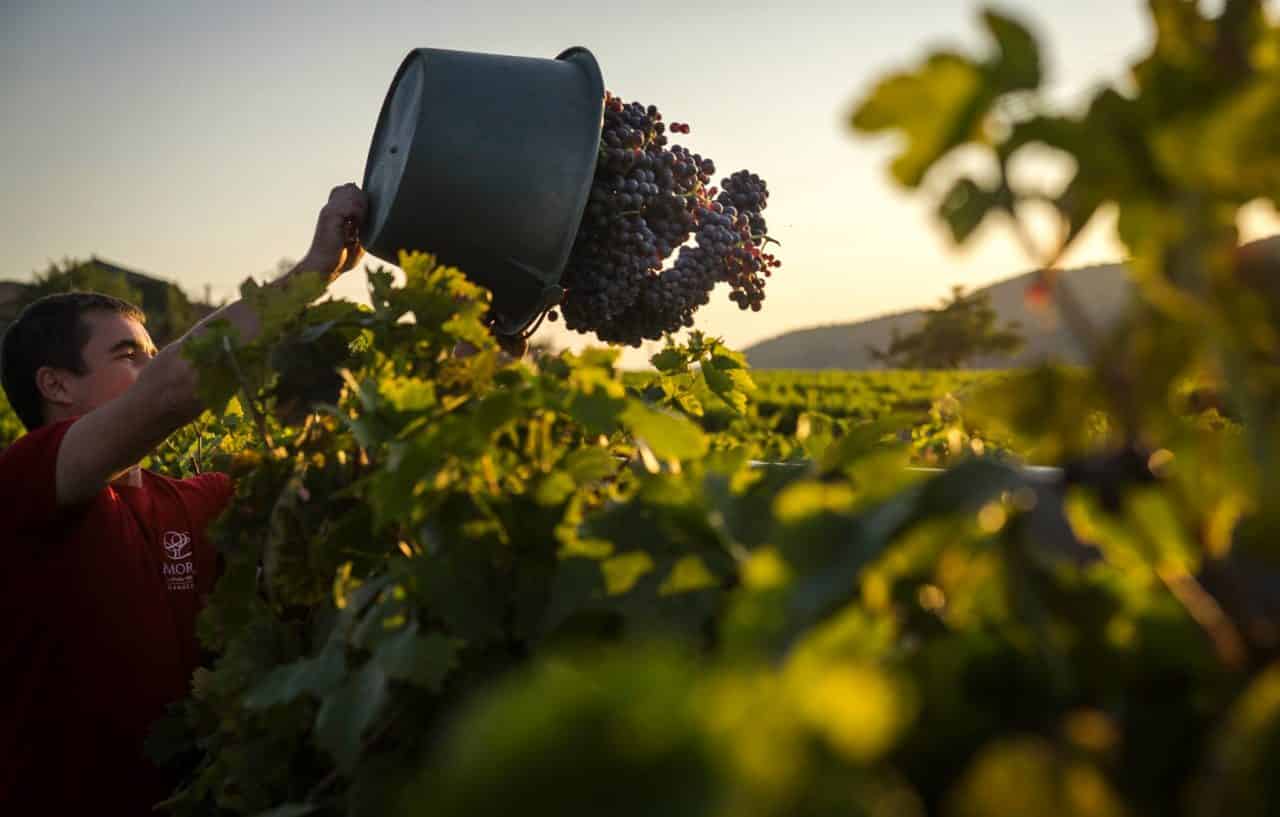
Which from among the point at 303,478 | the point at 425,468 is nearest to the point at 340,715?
the point at 425,468

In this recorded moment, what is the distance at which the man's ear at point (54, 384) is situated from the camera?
3.38 metres

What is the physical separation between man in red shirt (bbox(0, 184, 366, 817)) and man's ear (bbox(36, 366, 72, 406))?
66cm

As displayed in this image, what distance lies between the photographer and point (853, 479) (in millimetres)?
906

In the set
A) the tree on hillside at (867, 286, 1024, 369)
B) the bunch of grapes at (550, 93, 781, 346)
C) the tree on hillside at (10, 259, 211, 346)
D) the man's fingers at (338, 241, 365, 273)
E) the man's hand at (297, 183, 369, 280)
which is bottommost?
the tree on hillside at (867, 286, 1024, 369)

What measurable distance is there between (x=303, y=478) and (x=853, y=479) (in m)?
0.65

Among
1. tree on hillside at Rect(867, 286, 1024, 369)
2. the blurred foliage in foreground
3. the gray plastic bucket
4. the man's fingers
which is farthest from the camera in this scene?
tree on hillside at Rect(867, 286, 1024, 369)

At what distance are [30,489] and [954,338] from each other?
67835mm

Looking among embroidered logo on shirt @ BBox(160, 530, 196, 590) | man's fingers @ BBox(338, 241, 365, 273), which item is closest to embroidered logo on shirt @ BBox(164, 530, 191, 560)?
embroidered logo on shirt @ BBox(160, 530, 196, 590)

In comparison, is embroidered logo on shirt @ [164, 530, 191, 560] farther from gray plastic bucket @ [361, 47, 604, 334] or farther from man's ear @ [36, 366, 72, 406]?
gray plastic bucket @ [361, 47, 604, 334]

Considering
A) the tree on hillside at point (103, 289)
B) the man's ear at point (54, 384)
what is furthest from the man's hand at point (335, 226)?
the tree on hillside at point (103, 289)

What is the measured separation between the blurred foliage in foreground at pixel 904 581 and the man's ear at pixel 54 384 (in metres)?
2.65

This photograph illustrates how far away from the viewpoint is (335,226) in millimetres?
2371

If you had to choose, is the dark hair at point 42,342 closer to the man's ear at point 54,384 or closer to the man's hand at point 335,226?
the man's ear at point 54,384

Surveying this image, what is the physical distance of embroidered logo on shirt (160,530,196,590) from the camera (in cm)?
299
